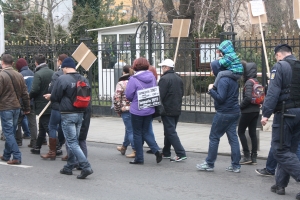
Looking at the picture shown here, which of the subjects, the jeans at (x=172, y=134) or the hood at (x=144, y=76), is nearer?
the hood at (x=144, y=76)

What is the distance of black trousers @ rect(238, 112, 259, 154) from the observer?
910 cm

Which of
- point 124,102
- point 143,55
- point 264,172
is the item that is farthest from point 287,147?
point 143,55

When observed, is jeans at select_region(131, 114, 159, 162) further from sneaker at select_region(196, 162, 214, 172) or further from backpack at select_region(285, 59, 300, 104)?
backpack at select_region(285, 59, 300, 104)

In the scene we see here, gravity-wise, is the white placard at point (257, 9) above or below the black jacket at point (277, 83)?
above

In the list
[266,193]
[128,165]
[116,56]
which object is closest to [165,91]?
[128,165]

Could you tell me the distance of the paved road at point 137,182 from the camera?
725 cm

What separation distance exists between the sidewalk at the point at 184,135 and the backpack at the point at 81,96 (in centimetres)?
326

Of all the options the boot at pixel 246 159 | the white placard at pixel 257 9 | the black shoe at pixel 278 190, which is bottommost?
the black shoe at pixel 278 190

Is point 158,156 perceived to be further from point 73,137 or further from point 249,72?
point 249,72

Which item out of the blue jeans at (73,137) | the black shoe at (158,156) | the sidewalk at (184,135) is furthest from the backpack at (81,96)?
the sidewalk at (184,135)

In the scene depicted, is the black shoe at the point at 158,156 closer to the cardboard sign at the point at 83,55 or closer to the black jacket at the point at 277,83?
the cardboard sign at the point at 83,55

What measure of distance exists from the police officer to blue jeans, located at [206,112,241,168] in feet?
4.22

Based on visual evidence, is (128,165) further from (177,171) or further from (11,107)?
(11,107)

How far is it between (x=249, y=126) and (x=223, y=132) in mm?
914
